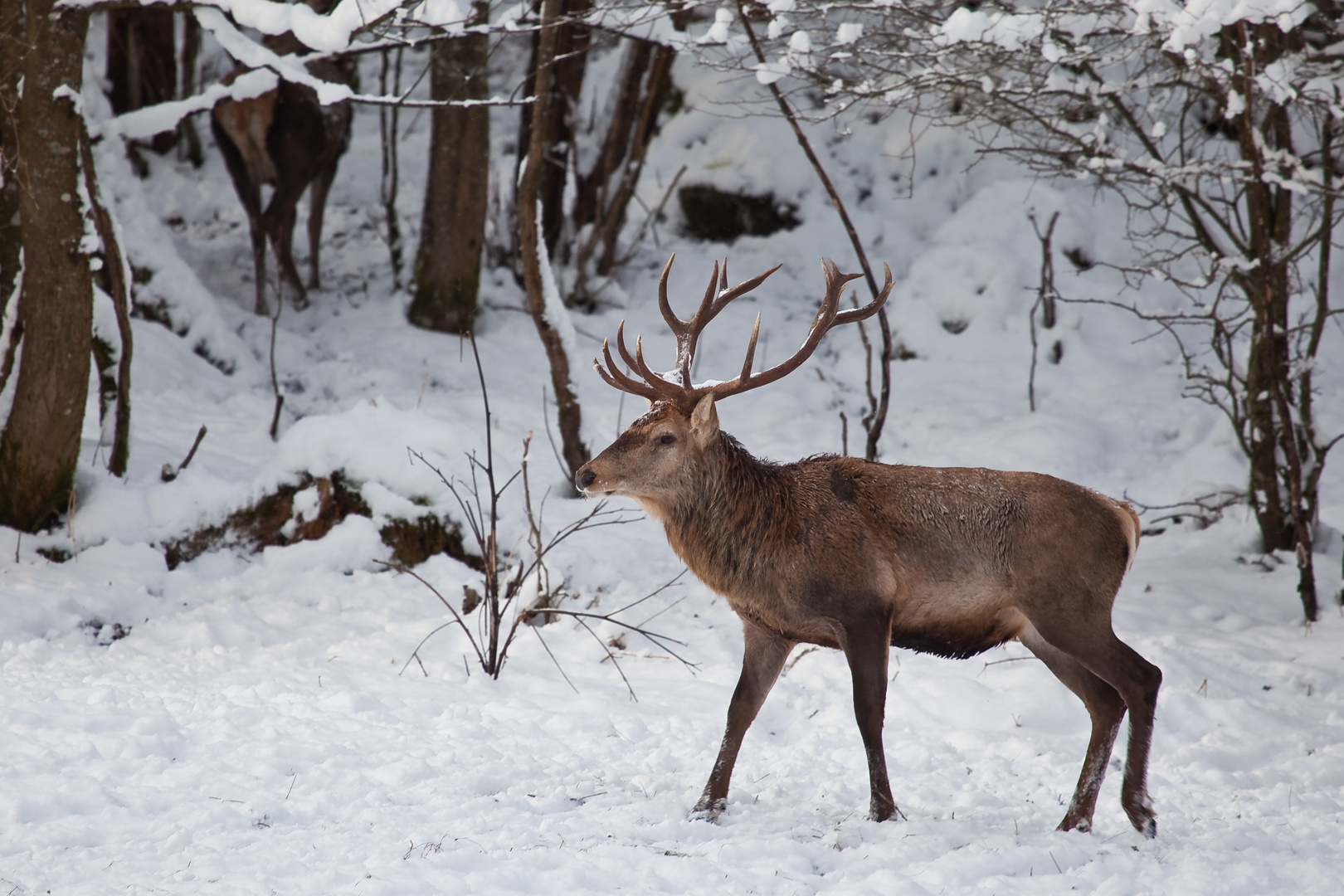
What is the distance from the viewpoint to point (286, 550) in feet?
22.5

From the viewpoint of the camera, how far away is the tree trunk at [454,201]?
1055 centimetres

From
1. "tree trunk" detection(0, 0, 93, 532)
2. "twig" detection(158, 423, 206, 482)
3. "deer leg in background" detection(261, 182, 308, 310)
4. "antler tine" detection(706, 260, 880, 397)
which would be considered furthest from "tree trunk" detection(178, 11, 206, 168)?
"antler tine" detection(706, 260, 880, 397)

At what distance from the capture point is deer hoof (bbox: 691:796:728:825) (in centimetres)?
402

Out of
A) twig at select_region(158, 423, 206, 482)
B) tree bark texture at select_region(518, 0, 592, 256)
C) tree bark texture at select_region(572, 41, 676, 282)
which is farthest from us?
tree bark texture at select_region(518, 0, 592, 256)

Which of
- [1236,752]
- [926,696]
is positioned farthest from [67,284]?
[1236,752]

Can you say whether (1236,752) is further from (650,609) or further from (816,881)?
(650,609)

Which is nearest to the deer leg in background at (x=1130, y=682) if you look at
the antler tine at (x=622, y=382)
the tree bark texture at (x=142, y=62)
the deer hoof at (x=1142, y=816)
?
the deer hoof at (x=1142, y=816)

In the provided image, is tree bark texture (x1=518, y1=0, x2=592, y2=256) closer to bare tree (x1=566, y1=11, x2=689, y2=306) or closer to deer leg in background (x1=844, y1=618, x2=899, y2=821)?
bare tree (x1=566, y1=11, x2=689, y2=306)

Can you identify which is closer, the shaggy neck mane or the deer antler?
the shaggy neck mane

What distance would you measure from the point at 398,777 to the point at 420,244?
304 inches

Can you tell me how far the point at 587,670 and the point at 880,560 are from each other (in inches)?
89.1

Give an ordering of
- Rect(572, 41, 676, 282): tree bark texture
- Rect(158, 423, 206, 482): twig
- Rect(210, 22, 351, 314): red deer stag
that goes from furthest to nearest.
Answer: Rect(572, 41, 676, 282): tree bark texture → Rect(210, 22, 351, 314): red deer stag → Rect(158, 423, 206, 482): twig

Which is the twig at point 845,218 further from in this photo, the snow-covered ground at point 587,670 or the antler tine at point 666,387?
the antler tine at point 666,387

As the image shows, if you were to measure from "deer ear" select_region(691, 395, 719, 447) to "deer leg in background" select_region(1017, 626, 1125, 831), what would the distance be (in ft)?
4.75
